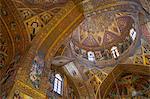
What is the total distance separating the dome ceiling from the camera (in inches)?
521

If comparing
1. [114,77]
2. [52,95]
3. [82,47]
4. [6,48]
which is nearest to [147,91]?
[114,77]

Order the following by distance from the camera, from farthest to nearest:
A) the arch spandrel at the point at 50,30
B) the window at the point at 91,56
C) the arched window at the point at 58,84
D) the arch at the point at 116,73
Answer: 1. the window at the point at 91,56
2. the arch at the point at 116,73
3. the arched window at the point at 58,84
4. the arch spandrel at the point at 50,30

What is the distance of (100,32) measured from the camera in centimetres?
1375

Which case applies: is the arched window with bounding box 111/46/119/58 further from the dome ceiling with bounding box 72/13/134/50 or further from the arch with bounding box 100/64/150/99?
the arch with bounding box 100/64/150/99

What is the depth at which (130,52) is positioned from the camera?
12680 mm

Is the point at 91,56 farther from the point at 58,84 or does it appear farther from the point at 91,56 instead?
the point at 58,84

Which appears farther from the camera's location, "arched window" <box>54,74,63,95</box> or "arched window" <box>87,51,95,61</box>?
"arched window" <box>87,51,95,61</box>

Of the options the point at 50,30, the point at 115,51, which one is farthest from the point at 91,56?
the point at 50,30

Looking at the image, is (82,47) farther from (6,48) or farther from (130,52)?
(6,48)

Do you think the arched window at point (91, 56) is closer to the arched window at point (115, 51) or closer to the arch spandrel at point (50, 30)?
the arched window at point (115, 51)

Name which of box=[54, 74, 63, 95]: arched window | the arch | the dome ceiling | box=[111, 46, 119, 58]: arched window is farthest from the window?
box=[54, 74, 63, 95]: arched window

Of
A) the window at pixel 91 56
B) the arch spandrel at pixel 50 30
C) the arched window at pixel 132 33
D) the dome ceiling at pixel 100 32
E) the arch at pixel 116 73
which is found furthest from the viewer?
the window at pixel 91 56

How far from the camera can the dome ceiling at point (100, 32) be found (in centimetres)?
1323

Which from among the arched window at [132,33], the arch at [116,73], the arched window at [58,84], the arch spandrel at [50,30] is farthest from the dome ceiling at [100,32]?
the arch spandrel at [50,30]
